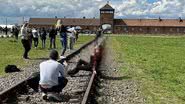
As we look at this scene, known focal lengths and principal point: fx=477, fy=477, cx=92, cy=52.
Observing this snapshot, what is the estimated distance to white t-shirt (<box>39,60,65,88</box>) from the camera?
11.8 m

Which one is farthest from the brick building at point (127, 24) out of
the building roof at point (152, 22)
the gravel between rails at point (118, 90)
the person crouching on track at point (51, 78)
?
the person crouching on track at point (51, 78)

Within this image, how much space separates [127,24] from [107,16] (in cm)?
828

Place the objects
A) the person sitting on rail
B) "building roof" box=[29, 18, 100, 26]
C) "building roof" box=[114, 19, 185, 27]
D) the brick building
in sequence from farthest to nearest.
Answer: "building roof" box=[114, 19, 185, 27] < "building roof" box=[29, 18, 100, 26] < the brick building < the person sitting on rail

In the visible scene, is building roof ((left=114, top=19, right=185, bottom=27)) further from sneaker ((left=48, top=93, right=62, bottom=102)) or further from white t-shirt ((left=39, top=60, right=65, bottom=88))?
sneaker ((left=48, top=93, right=62, bottom=102))

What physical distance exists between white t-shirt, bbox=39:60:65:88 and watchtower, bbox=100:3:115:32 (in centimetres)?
14644

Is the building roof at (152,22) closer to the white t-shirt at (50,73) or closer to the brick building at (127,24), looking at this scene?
the brick building at (127,24)

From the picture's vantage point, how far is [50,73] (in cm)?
1180

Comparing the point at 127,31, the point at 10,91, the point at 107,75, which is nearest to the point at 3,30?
the point at 107,75

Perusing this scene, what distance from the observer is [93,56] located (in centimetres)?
1781

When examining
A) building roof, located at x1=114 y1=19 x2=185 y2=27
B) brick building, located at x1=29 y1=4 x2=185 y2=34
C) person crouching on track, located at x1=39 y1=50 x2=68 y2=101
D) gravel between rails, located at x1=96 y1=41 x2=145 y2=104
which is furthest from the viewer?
building roof, located at x1=114 y1=19 x2=185 y2=27

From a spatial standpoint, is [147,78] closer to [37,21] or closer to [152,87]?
[152,87]

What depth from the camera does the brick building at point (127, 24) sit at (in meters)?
167

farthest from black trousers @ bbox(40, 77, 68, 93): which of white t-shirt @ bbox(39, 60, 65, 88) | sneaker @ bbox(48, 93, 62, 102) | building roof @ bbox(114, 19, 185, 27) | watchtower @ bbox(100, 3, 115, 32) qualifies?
building roof @ bbox(114, 19, 185, 27)

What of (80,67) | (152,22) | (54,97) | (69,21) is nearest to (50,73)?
(54,97)
